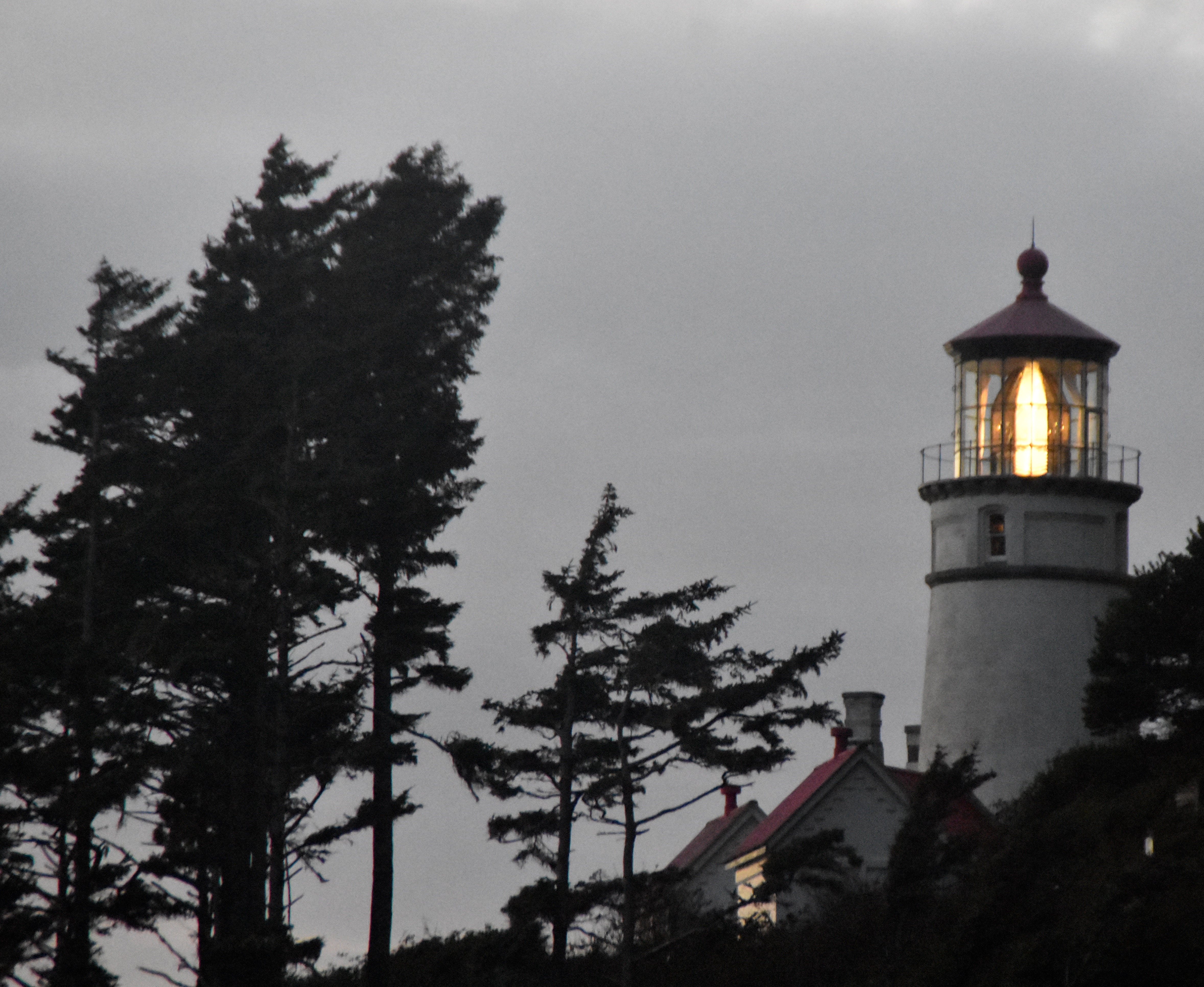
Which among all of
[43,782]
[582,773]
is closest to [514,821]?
[582,773]

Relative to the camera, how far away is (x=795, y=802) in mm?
50375

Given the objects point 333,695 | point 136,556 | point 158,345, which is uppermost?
point 158,345

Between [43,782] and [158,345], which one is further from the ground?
[158,345]

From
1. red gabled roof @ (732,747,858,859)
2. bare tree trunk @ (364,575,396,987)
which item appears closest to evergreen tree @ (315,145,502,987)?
bare tree trunk @ (364,575,396,987)

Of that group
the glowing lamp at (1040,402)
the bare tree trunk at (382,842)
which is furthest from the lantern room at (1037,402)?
the bare tree trunk at (382,842)

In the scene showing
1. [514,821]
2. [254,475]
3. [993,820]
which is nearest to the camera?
[514,821]

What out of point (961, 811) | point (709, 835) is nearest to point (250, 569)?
point (961, 811)

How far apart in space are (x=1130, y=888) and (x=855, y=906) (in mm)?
9442

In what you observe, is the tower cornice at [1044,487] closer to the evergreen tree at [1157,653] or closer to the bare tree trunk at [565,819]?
the evergreen tree at [1157,653]

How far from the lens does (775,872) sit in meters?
39.2

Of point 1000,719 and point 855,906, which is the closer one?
point 855,906

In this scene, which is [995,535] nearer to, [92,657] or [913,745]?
[913,745]

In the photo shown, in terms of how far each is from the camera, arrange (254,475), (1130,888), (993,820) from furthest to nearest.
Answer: (993,820) → (254,475) → (1130,888)

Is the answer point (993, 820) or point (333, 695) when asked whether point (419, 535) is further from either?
point (993, 820)
